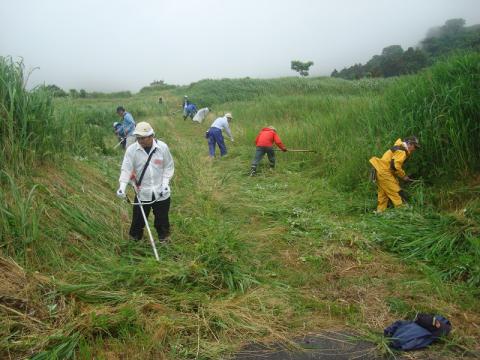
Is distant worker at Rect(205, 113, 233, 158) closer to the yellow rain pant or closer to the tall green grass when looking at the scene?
the yellow rain pant

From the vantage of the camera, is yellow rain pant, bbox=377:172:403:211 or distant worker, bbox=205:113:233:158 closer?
yellow rain pant, bbox=377:172:403:211

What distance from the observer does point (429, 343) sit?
8.81ft

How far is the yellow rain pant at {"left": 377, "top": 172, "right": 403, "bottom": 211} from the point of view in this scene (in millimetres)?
5156

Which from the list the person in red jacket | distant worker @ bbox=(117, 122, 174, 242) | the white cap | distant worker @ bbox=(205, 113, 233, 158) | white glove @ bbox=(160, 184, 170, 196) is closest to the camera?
the white cap

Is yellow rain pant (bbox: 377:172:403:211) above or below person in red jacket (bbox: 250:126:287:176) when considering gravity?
below

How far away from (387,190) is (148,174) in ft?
11.3

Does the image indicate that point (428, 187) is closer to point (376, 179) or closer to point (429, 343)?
point (376, 179)

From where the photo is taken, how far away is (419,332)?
269cm

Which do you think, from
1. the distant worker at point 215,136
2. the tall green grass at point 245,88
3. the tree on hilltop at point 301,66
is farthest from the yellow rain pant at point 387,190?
the tree on hilltop at point 301,66

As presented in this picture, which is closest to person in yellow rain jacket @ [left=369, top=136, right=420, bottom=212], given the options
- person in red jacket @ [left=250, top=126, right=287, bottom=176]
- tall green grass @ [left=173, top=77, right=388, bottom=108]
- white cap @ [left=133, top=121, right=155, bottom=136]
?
person in red jacket @ [left=250, top=126, right=287, bottom=176]

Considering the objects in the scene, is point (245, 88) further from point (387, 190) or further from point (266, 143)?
point (387, 190)

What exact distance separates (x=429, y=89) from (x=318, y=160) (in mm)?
2547

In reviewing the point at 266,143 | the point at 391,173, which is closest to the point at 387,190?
the point at 391,173

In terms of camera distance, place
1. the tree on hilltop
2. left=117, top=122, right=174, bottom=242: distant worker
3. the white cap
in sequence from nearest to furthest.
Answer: the white cap, left=117, top=122, right=174, bottom=242: distant worker, the tree on hilltop
